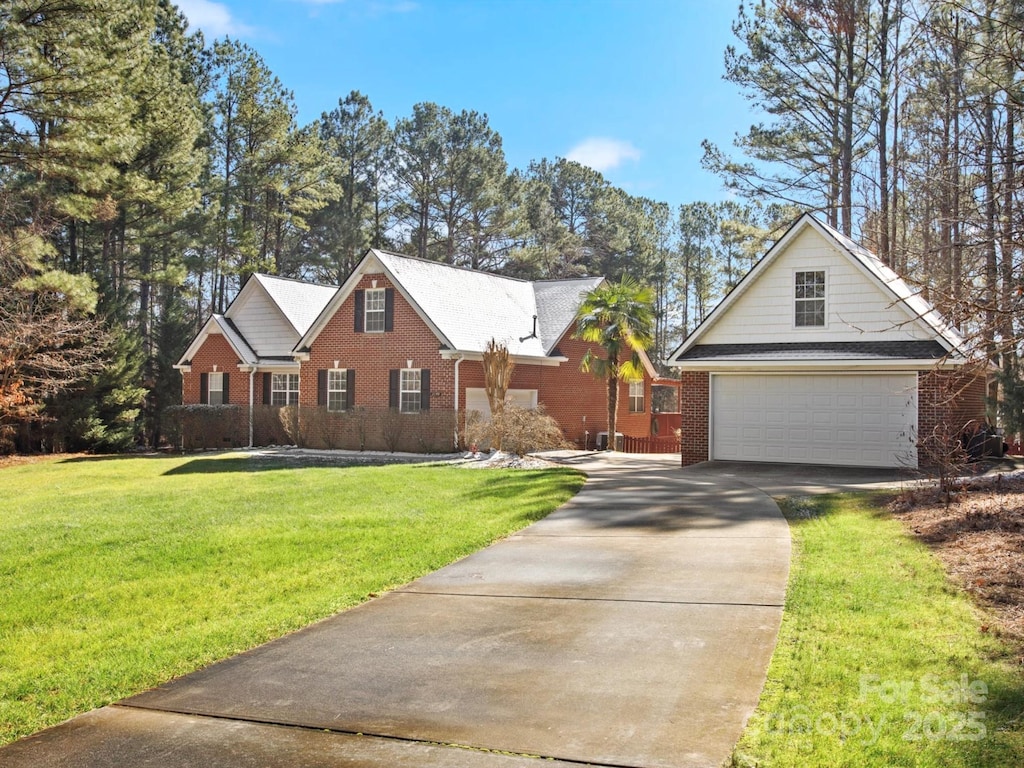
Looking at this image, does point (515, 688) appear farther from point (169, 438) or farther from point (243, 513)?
point (169, 438)

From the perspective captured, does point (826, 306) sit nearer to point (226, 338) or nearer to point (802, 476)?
point (802, 476)

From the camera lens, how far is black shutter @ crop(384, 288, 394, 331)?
2716 centimetres

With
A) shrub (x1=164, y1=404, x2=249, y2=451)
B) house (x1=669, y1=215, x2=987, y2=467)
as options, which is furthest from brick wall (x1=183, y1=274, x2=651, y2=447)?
house (x1=669, y1=215, x2=987, y2=467)

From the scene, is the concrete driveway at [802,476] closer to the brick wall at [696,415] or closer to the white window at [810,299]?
the brick wall at [696,415]

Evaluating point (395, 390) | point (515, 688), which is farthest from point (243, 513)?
point (395, 390)

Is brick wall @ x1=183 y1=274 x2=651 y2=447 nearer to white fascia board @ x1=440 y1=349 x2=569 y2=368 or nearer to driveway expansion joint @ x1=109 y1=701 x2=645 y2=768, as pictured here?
white fascia board @ x1=440 y1=349 x2=569 y2=368

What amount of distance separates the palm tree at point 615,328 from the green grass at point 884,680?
1940cm

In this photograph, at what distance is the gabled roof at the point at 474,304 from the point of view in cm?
2684

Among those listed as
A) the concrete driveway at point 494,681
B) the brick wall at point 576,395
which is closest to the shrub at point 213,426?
the brick wall at point 576,395

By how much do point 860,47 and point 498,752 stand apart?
33.7 metres

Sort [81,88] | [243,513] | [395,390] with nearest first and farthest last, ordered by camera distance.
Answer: [243,513] → [81,88] → [395,390]

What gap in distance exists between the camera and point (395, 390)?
2708cm

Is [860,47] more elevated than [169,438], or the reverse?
[860,47]

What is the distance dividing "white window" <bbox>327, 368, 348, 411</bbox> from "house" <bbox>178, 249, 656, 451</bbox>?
1.4 inches
